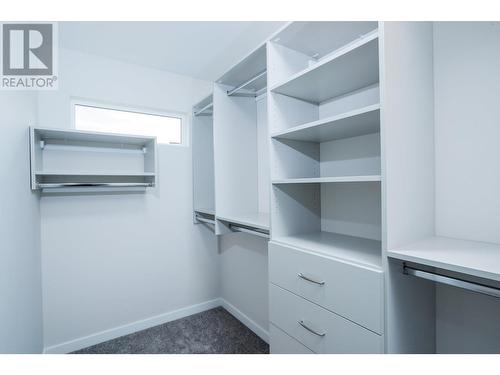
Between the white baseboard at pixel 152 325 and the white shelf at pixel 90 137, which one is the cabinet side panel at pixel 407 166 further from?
the white shelf at pixel 90 137

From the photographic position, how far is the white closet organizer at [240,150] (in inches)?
83.4

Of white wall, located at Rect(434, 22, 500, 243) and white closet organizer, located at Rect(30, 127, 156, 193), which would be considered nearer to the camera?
white wall, located at Rect(434, 22, 500, 243)

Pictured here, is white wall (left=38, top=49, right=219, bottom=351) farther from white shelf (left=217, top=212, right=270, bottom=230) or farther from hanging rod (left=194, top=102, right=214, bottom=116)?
white shelf (left=217, top=212, right=270, bottom=230)

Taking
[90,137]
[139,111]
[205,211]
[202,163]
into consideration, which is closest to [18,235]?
[90,137]

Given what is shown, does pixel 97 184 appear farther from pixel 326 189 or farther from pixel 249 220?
pixel 326 189

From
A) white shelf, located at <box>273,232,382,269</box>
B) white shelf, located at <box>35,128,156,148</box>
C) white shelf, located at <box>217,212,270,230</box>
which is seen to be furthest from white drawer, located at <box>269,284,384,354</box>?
white shelf, located at <box>35,128,156,148</box>

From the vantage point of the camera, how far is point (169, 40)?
1.98 m

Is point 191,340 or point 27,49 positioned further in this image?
point 191,340

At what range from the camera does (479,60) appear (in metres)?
1.08

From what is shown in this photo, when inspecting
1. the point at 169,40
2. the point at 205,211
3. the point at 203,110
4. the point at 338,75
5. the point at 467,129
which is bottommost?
the point at 205,211

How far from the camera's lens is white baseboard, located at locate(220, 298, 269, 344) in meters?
2.17

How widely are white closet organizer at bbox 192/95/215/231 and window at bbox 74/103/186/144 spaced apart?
188 millimetres
